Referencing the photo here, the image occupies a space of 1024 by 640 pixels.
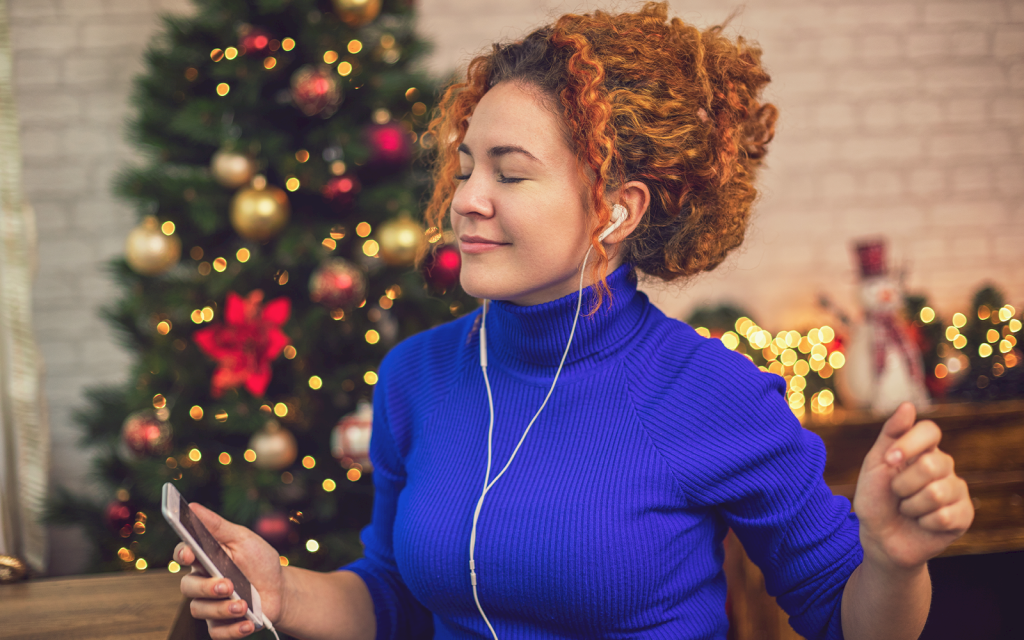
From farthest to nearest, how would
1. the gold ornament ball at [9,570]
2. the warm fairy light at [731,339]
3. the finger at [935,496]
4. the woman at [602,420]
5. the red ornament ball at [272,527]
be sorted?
the warm fairy light at [731,339]
the red ornament ball at [272,527]
the gold ornament ball at [9,570]
the woman at [602,420]
the finger at [935,496]

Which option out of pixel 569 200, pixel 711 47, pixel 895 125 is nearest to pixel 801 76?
pixel 895 125

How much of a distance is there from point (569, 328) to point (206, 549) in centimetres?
51

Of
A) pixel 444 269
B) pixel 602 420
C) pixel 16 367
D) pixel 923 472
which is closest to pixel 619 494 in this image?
pixel 602 420

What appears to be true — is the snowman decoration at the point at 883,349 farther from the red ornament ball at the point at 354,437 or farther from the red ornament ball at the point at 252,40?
the red ornament ball at the point at 252,40

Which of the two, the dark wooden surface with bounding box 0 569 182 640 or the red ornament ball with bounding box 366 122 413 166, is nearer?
the dark wooden surface with bounding box 0 569 182 640

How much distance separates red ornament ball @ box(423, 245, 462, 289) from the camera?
171 centimetres

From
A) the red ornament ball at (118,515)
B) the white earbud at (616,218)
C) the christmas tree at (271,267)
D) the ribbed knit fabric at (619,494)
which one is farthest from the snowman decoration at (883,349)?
the red ornament ball at (118,515)

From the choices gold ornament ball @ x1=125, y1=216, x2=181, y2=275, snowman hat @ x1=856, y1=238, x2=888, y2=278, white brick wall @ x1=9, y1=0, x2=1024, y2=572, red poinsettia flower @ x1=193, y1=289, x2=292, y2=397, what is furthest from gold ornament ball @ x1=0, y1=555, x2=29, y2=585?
snowman hat @ x1=856, y1=238, x2=888, y2=278

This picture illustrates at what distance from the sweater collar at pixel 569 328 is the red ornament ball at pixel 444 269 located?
72cm

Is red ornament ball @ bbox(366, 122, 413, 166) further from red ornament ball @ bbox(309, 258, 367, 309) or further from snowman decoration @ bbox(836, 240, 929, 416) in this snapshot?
snowman decoration @ bbox(836, 240, 929, 416)

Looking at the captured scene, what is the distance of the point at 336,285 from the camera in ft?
5.64

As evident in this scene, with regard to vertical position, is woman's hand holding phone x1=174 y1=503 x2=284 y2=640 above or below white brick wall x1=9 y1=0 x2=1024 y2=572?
below

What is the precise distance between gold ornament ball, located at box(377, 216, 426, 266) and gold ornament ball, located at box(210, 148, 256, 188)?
35cm

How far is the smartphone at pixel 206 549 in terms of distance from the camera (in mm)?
747
